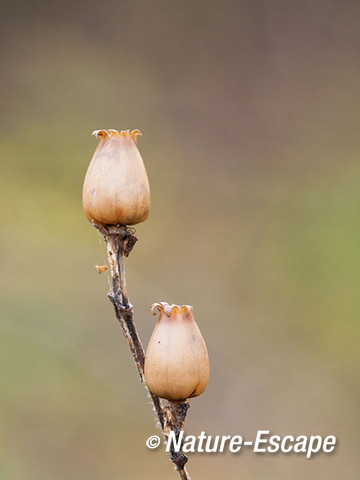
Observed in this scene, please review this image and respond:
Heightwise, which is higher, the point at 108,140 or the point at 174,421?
the point at 108,140

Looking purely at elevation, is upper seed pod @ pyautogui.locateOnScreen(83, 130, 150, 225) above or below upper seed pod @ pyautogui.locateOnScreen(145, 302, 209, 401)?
above

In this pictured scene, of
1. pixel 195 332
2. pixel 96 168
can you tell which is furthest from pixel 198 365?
pixel 96 168

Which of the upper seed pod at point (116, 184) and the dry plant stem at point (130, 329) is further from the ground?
the upper seed pod at point (116, 184)

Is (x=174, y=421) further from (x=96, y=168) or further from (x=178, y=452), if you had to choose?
(x=96, y=168)
